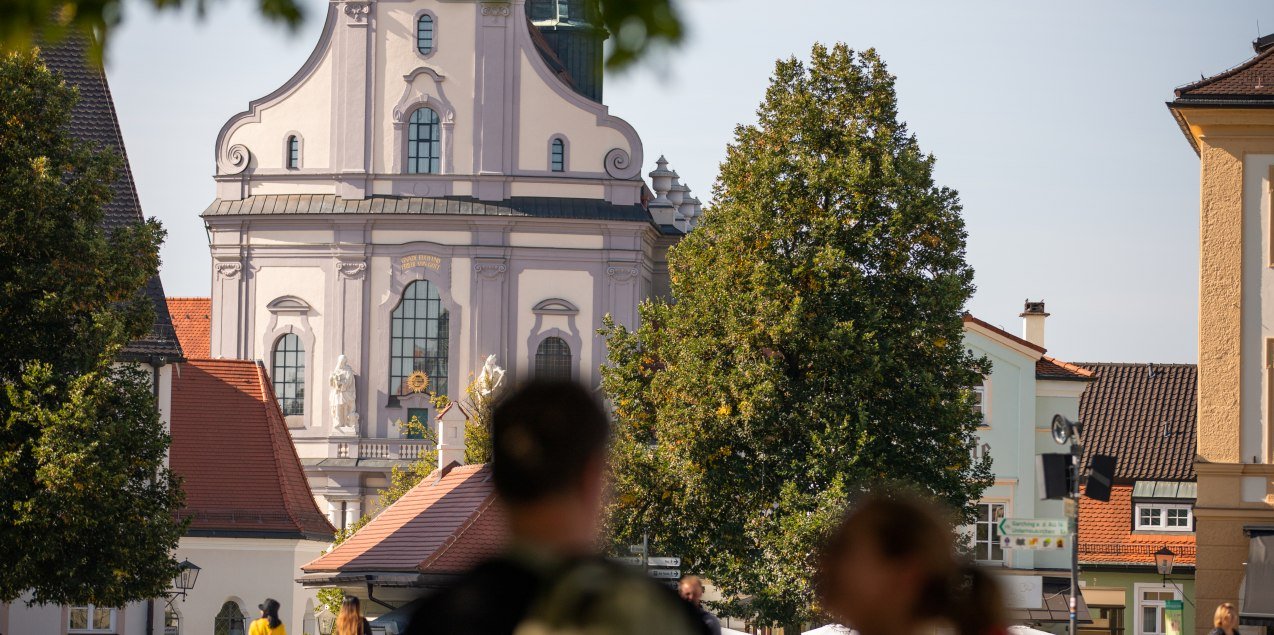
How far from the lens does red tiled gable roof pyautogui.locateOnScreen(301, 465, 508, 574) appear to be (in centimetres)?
2998

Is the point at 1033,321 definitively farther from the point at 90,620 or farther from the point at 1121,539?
the point at 90,620

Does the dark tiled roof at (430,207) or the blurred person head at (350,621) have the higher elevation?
the dark tiled roof at (430,207)

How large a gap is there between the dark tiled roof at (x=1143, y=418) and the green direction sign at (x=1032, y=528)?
35094mm

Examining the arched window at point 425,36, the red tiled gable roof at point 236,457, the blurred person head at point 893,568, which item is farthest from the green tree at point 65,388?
the arched window at point 425,36

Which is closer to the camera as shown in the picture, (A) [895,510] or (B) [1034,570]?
(A) [895,510]

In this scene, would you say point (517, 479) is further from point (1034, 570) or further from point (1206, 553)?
point (1034, 570)

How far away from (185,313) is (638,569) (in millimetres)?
64992

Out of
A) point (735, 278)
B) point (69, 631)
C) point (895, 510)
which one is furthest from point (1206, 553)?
point (895, 510)

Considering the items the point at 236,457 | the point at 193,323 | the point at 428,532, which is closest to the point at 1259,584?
the point at 428,532

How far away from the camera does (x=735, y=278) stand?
3162cm

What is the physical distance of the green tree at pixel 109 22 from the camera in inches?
164

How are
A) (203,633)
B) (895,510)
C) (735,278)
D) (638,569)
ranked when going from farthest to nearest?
(203,633), (735,278), (895,510), (638,569)

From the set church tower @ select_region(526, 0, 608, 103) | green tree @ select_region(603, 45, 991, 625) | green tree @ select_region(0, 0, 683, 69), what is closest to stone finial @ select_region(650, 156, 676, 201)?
church tower @ select_region(526, 0, 608, 103)

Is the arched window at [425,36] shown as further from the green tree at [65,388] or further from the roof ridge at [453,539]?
the green tree at [65,388]
